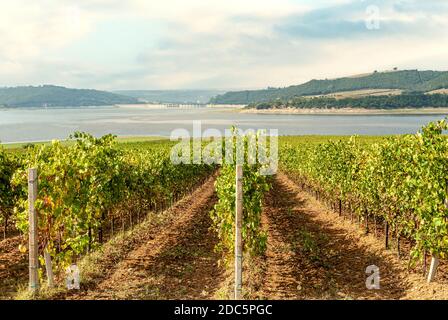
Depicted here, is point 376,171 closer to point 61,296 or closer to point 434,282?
point 434,282

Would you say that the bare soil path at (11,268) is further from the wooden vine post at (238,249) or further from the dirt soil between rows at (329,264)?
the dirt soil between rows at (329,264)

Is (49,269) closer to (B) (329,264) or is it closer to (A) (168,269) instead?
(A) (168,269)

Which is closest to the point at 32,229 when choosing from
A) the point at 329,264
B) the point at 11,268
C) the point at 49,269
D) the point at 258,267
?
the point at 49,269

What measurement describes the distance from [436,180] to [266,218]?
41.8 feet

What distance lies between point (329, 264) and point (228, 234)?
13.8 feet

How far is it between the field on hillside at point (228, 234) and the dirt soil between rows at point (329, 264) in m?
0.05

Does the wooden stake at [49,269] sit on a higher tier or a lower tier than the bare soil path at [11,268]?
higher

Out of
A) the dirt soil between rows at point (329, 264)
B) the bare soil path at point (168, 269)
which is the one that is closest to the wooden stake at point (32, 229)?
the bare soil path at point (168, 269)

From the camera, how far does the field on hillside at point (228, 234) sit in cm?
1121

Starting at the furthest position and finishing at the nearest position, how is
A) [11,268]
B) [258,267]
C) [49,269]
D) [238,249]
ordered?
[11,268] → [258,267] → [49,269] → [238,249]

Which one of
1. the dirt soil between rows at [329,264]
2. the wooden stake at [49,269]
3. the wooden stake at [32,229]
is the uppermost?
the wooden stake at [32,229]

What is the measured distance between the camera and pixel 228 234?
13117 mm
